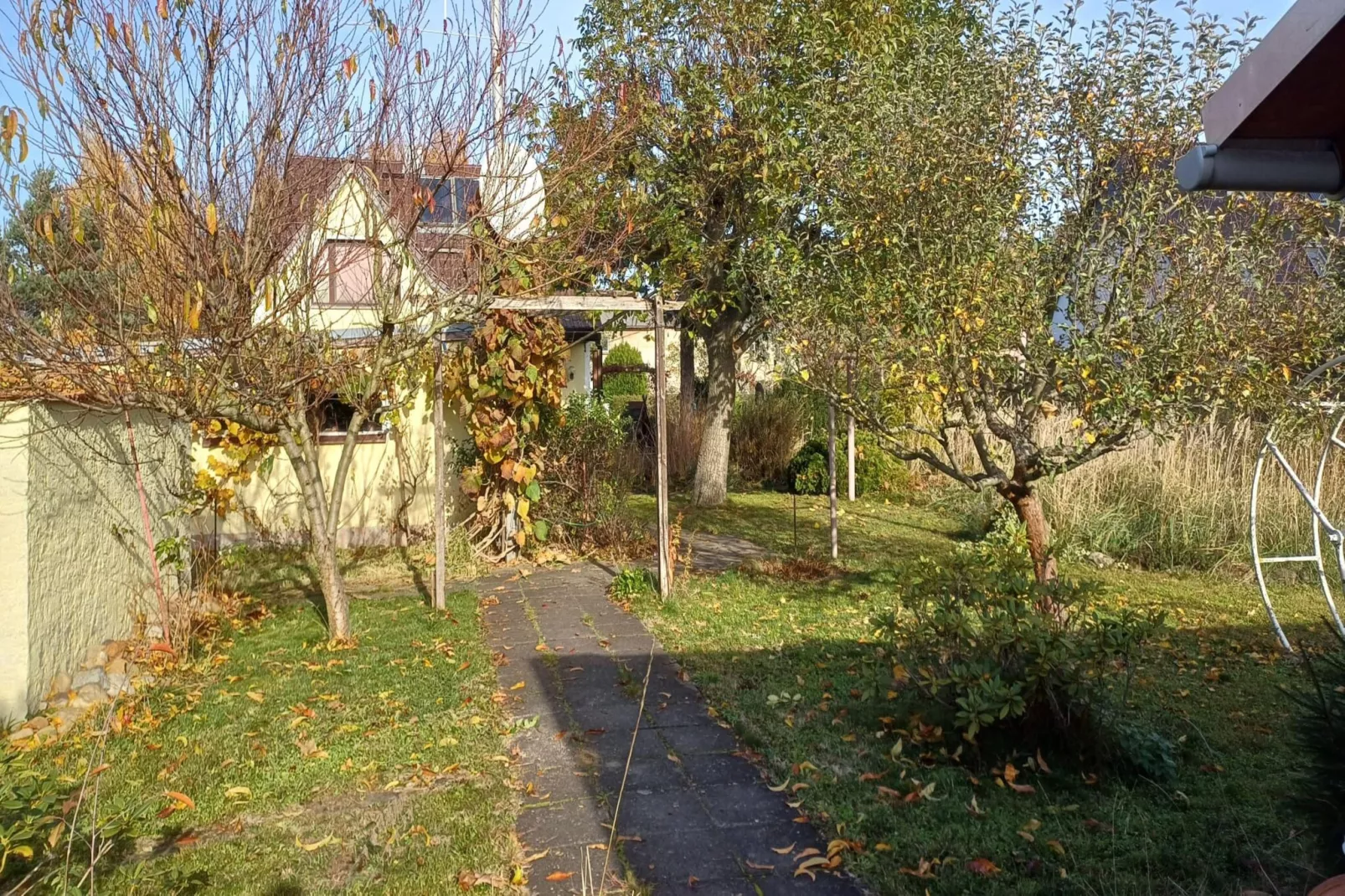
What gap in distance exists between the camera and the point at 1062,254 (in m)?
5.94

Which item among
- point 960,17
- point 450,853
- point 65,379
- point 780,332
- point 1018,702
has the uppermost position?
point 960,17

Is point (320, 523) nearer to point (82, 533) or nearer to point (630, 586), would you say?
point (82, 533)

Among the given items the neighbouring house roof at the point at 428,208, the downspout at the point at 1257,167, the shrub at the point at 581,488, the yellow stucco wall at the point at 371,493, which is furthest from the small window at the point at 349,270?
the downspout at the point at 1257,167

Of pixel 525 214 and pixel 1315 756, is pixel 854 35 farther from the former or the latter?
pixel 1315 756

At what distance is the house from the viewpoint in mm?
5965

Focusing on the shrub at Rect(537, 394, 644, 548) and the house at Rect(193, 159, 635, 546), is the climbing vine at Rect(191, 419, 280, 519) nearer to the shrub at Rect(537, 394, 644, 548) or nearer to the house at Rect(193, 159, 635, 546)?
the house at Rect(193, 159, 635, 546)

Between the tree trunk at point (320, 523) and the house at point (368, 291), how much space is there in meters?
0.83

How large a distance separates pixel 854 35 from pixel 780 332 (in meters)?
4.62

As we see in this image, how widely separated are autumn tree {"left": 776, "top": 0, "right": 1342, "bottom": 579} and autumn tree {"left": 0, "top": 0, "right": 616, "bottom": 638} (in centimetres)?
270

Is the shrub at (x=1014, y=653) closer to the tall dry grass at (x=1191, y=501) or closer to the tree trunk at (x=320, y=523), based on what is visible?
the tree trunk at (x=320, y=523)

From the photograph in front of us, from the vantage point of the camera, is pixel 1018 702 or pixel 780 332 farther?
pixel 780 332

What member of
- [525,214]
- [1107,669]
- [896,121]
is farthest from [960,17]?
[1107,669]

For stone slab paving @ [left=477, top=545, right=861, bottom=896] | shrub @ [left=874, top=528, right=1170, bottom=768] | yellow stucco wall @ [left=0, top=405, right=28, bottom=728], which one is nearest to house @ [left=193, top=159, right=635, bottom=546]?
yellow stucco wall @ [left=0, top=405, right=28, bottom=728]

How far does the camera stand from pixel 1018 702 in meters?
4.15
